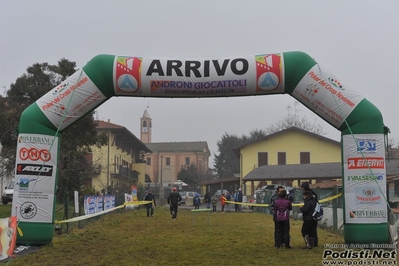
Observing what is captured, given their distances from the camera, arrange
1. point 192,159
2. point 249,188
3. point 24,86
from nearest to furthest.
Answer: point 24,86 → point 249,188 → point 192,159

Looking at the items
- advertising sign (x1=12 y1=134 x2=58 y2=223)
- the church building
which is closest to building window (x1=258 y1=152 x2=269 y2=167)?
advertising sign (x1=12 y1=134 x2=58 y2=223)

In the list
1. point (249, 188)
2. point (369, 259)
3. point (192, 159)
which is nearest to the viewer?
point (369, 259)

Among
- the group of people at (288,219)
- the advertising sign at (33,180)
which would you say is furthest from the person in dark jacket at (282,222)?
the advertising sign at (33,180)

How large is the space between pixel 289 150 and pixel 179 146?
207 feet

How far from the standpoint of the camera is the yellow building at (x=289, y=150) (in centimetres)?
5200

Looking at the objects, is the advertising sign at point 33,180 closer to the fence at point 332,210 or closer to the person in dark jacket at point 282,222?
the person in dark jacket at point 282,222

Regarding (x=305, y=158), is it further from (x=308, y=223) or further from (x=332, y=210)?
(x=308, y=223)

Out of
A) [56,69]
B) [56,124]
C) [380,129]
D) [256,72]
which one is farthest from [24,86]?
[380,129]

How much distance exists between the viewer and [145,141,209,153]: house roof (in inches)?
4405

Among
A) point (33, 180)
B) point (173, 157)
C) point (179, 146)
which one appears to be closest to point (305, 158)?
point (33, 180)

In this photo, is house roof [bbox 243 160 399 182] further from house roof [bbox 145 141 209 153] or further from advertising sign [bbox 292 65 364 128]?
house roof [bbox 145 141 209 153]

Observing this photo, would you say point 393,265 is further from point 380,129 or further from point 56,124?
point 56,124

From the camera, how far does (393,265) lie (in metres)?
9.45

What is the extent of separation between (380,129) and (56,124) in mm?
7855
